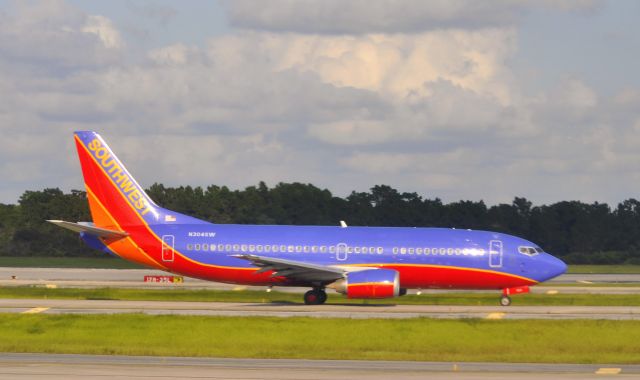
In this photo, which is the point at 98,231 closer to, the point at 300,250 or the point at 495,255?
the point at 300,250

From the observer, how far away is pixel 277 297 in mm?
56594

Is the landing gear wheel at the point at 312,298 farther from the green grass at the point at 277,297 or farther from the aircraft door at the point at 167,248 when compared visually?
the aircraft door at the point at 167,248

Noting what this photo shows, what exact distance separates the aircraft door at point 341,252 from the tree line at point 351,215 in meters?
70.7

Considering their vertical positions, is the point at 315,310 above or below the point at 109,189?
below

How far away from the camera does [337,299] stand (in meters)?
55.5

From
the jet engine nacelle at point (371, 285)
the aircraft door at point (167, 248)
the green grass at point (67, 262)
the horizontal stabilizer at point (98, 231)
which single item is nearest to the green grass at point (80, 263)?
the green grass at point (67, 262)

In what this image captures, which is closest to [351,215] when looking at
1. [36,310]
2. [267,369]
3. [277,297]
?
[277,297]

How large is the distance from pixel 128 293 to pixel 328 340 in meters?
24.0

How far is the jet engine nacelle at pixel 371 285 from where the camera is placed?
48375mm

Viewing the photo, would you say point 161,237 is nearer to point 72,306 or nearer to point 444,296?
point 72,306

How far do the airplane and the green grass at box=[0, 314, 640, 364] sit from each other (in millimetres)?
11040

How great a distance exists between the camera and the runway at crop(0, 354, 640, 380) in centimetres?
2650

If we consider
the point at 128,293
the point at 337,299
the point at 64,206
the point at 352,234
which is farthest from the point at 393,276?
the point at 64,206

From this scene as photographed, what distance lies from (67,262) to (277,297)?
2192 inches
